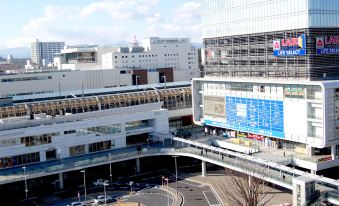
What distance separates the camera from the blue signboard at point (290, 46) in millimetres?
48594

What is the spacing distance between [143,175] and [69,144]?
952 centimetres

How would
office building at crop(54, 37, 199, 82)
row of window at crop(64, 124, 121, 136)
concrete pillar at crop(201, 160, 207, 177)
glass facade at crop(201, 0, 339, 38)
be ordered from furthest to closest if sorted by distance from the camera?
office building at crop(54, 37, 199, 82)
row of window at crop(64, 124, 121, 136)
concrete pillar at crop(201, 160, 207, 177)
glass facade at crop(201, 0, 339, 38)

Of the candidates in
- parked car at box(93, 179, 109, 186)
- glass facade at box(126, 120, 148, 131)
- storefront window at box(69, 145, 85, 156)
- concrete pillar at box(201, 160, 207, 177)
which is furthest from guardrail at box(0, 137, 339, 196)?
glass facade at box(126, 120, 148, 131)

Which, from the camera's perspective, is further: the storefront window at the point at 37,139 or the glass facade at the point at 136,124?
the glass facade at the point at 136,124

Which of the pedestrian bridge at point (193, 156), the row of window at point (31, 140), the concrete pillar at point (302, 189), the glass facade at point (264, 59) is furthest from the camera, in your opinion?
the row of window at point (31, 140)

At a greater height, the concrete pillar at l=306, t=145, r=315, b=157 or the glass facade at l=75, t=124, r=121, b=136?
the glass facade at l=75, t=124, r=121, b=136

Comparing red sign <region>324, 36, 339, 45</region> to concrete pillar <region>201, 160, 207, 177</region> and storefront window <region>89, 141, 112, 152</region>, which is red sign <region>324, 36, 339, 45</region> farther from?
storefront window <region>89, 141, 112, 152</region>

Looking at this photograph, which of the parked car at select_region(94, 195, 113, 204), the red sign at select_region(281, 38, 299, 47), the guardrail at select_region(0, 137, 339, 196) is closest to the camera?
the guardrail at select_region(0, 137, 339, 196)

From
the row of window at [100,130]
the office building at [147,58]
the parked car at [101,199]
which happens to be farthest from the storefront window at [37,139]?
the office building at [147,58]

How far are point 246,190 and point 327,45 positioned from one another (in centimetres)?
1835

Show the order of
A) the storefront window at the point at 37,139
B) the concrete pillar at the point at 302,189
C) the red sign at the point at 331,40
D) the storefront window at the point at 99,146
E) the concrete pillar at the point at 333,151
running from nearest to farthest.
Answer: the concrete pillar at the point at 302,189
the concrete pillar at the point at 333,151
the red sign at the point at 331,40
the storefront window at the point at 37,139
the storefront window at the point at 99,146

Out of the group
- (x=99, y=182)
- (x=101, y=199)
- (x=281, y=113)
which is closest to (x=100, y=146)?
(x=99, y=182)

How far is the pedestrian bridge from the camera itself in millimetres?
42062

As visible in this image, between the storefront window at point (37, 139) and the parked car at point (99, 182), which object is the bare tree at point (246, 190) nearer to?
the parked car at point (99, 182)
